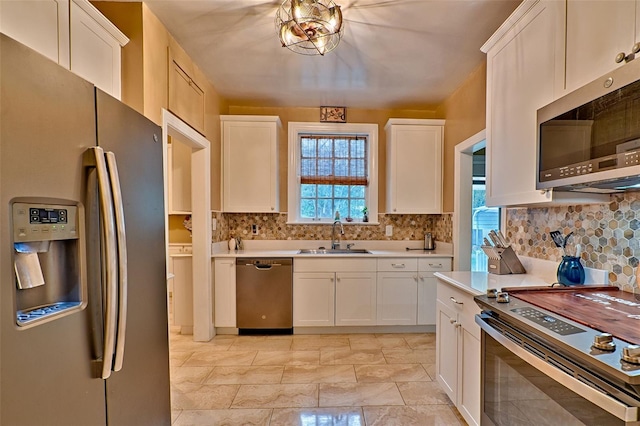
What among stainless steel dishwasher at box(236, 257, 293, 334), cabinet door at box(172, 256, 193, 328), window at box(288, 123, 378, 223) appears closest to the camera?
stainless steel dishwasher at box(236, 257, 293, 334)

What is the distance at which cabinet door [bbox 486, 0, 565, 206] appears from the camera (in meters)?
1.43

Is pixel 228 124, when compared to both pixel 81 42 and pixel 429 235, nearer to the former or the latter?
pixel 81 42

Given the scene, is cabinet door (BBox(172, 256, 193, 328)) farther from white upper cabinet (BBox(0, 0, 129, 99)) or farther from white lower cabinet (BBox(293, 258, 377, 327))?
white upper cabinet (BBox(0, 0, 129, 99))

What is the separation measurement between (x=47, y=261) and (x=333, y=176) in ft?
10.6

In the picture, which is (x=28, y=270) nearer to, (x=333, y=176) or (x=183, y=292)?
(x=183, y=292)

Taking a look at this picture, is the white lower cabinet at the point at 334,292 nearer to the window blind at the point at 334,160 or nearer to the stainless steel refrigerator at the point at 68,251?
the window blind at the point at 334,160

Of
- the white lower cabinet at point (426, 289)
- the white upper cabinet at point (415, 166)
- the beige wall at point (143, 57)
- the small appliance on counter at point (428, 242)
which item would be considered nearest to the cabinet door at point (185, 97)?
the beige wall at point (143, 57)

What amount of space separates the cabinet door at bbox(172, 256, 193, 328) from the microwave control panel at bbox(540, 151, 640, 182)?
10.9 ft

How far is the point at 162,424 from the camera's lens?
1.40 meters

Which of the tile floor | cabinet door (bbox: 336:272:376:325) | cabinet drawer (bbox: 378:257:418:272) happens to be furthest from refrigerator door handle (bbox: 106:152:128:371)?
cabinet drawer (bbox: 378:257:418:272)

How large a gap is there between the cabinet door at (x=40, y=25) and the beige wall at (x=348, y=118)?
2.40 m

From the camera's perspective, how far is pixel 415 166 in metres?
3.54

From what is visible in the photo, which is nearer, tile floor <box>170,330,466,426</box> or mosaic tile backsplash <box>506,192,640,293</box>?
mosaic tile backsplash <box>506,192,640,293</box>

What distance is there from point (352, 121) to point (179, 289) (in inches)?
116
